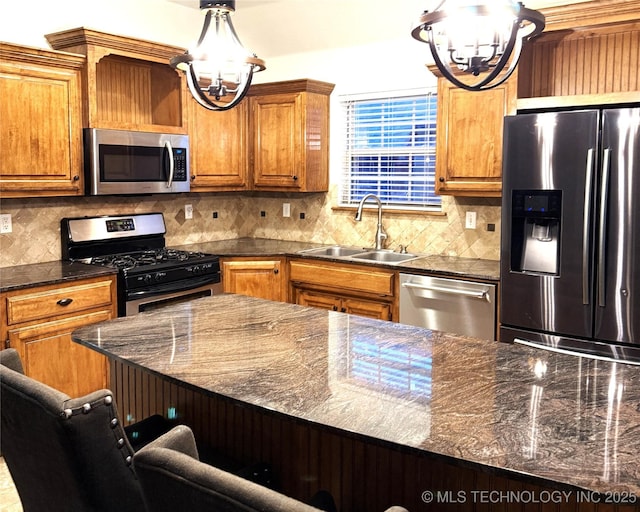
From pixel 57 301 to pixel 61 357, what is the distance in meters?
0.33

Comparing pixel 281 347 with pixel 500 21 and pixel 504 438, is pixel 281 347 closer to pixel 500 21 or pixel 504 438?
pixel 504 438

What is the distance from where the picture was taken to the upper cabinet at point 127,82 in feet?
13.1

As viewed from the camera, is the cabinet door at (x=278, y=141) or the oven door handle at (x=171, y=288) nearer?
the oven door handle at (x=171, y=288)

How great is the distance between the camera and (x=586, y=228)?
10.8ft

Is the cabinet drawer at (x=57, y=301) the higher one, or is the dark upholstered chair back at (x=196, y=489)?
the dark upholstered chair back at (x=196, y=489)

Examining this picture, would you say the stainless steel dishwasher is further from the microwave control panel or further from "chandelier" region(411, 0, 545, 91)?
"chandelier" region(411, 0, 545, 91)

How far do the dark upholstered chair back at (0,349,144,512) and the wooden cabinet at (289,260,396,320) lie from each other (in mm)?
2858

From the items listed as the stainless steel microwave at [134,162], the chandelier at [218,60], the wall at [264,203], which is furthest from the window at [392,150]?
the chandelier at [218,60]

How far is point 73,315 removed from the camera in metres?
3.73

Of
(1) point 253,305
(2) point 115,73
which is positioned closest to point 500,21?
(1) point 253,305

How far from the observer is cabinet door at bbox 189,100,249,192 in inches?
190

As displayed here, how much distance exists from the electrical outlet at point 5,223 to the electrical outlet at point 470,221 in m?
3.02

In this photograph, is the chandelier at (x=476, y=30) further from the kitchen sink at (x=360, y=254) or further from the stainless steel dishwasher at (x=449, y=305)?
the kitchen sink at (x=360, y=254)

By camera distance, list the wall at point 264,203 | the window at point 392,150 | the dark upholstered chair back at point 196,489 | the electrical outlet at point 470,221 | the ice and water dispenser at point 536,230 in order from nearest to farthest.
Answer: the dark upholstered chair back at point 196,489 → the ice and water dispenser at point 536,230 → the wall at point 264,203 → the electrical outlet at point 470,221 → the window at point 392,150
